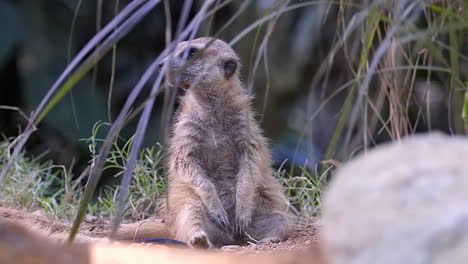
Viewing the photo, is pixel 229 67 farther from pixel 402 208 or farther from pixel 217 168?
pixel 402 208

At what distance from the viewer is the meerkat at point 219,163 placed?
4055 millimetres

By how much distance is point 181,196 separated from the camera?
4.18m

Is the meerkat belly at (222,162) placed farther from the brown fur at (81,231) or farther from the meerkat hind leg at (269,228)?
the brown fur at (81,231)

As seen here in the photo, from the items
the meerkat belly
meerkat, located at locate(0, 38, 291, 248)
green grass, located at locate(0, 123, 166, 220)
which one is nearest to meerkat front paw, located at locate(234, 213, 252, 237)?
meerkat, located at locate(0, 38, 291, 248)

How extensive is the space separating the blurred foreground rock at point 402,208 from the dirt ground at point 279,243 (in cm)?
150

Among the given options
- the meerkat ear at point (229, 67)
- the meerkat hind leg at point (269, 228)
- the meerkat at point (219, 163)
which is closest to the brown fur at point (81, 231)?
the meerkat at point (219, 163)

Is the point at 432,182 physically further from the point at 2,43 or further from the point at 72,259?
the point at 2,43

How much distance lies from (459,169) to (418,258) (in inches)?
10.6

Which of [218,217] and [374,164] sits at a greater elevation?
[374,164]

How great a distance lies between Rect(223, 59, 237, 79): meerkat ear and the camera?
14.6ft

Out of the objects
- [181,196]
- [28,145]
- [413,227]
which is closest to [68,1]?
[28,145]

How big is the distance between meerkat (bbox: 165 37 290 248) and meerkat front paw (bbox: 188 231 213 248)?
0.14 m

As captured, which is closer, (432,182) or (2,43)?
(432,182)

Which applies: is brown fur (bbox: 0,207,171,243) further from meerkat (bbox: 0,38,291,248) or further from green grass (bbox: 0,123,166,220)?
green grass (bbox: 0,123,166,220)
